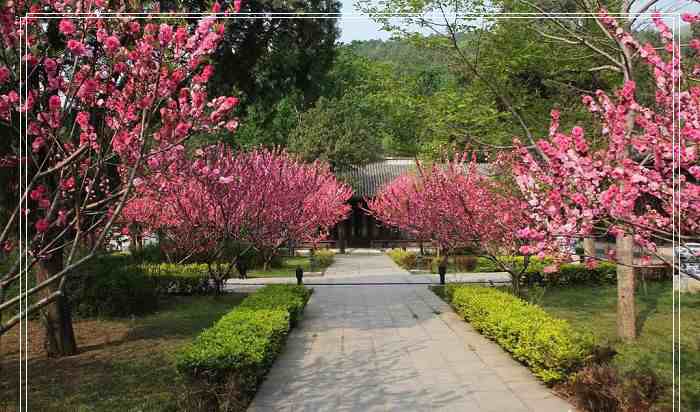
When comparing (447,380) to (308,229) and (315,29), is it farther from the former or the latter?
(308,229)

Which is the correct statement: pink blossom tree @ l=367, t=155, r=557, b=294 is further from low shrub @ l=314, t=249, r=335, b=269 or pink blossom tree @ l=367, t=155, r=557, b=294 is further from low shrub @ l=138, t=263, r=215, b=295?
low shrub @ l=314, t=249, r=335, b=269

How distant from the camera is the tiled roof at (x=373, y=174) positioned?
115 feet

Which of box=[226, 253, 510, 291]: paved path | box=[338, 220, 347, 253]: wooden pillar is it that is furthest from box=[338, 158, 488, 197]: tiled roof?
box=[226, 253, 510, 291]: paved path

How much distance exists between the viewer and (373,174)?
122 feet

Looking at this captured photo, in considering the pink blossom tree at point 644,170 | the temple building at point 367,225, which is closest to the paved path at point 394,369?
the pink blossom tree at point 644,170

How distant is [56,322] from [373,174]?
95.1 feet

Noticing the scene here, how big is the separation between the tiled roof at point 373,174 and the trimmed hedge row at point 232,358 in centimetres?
2509

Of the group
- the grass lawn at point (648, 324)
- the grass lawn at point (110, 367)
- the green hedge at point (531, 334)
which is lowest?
the grass lawn at point (648, 324)

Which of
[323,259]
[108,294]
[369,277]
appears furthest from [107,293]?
[323,259]

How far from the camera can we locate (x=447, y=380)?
24.8 feet

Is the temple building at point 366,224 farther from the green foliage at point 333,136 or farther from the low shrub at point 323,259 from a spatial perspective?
the low shrub at point 323,259

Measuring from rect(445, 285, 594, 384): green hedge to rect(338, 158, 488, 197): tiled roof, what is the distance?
2287 cm

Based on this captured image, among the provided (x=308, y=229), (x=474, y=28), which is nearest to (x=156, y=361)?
(x=474, y=28)

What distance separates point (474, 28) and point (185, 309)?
8.78m
